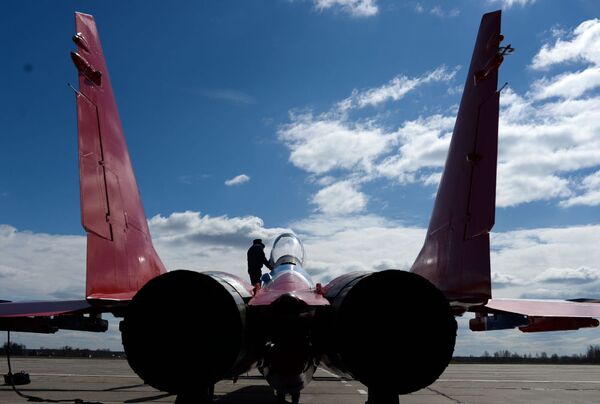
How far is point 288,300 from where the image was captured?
451 centimetres

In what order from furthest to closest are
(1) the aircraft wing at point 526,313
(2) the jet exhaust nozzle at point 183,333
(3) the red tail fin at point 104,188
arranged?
(1) the aircraft wing at point 526,313, (3) the red tail fin at point 104,188, (2) the jet exhaust nozzle at point 183,333

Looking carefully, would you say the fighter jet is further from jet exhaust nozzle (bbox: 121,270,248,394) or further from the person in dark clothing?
the person in dark clothing

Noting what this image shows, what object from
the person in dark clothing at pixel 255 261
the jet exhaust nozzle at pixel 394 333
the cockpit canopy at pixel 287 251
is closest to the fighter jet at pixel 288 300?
the jet exhaust nozzle at pixel 394 333

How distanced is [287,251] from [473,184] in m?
4.91

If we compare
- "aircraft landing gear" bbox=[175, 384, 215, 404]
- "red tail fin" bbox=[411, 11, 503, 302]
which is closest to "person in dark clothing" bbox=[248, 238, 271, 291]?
"red tail fin" bbox=[411, 11, 503, 302]

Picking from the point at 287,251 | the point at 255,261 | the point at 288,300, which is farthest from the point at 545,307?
the point at 255,261

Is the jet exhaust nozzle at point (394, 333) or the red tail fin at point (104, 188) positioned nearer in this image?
the jet exhaust nozzle at point (394, 333)

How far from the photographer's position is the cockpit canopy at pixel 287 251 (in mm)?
9797

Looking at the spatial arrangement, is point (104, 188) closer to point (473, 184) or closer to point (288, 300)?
point (288, 300)

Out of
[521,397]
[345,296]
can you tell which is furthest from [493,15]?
[521,397]

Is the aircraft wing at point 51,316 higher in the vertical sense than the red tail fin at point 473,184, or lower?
lower

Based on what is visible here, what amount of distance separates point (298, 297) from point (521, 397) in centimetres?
827

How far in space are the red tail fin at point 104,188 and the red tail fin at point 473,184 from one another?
3224mm

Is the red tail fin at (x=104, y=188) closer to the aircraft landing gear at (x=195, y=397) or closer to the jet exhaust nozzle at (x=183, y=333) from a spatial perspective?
the jet exhaust nozzle at (x=183, y=333)
